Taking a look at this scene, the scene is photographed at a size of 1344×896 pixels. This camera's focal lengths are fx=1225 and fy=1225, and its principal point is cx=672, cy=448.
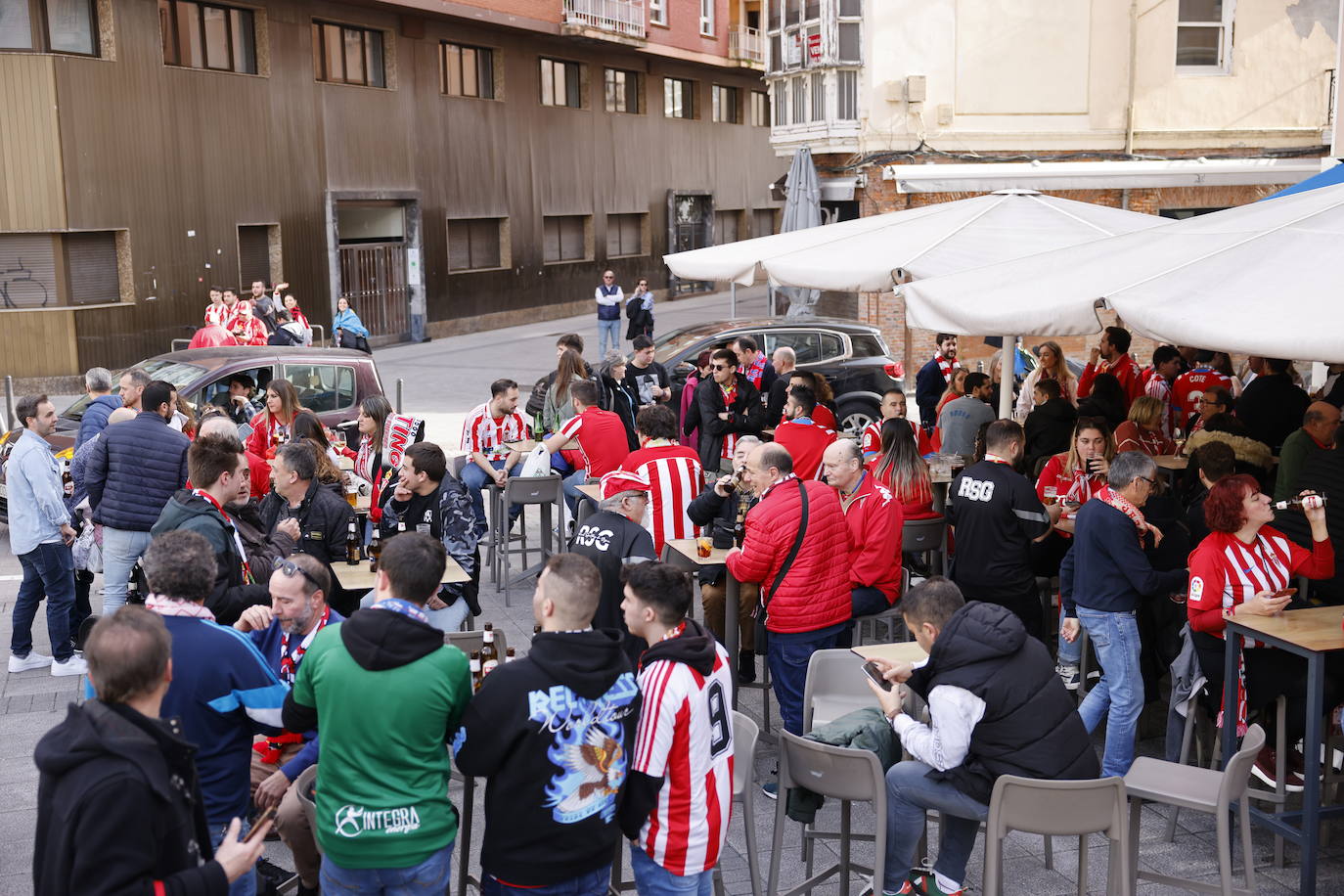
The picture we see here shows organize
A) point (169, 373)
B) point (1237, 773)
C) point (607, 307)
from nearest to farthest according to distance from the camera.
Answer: point (1237, 773), point (169, 373), point (607, 307)

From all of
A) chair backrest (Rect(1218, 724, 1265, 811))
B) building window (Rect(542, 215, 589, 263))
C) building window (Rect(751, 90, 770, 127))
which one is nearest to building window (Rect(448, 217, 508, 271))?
building window (Rect(542, 215, 589, 263))

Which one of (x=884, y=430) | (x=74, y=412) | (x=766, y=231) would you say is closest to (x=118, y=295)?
(x=74, y=412)

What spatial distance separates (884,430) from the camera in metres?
8.28

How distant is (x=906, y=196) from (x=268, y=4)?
13.4m

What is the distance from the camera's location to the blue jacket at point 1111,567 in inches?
247

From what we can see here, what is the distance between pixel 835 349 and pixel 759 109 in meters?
29.2

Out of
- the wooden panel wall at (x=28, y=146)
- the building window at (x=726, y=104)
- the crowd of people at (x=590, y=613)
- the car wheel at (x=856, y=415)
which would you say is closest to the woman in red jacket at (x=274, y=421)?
the crowd of people at (x=590, y=613)

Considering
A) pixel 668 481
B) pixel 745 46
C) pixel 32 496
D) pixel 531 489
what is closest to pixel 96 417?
pixel 32 496

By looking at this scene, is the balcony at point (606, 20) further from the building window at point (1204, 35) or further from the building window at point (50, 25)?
the building window at point (1204, 35)

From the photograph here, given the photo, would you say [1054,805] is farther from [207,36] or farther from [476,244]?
[476,244]

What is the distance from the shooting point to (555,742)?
4.12 meters

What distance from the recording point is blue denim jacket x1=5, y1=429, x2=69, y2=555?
26.8ft

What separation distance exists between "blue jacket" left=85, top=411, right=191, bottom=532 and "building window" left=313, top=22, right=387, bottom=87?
2056cm

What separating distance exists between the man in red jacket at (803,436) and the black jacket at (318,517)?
326 centimetres
